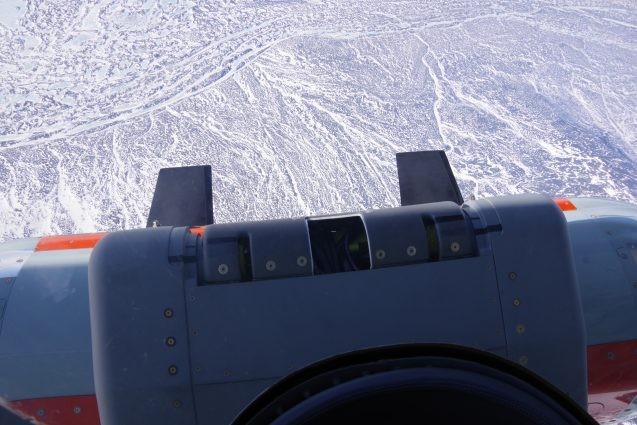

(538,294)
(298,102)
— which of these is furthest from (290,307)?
(298,102)

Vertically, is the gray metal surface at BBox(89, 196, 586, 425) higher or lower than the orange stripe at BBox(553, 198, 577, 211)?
lower

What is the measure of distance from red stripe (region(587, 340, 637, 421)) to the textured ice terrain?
251 cm

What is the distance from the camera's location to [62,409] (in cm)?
245

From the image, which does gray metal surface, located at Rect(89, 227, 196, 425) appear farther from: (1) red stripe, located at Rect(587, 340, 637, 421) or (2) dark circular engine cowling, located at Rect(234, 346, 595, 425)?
(1) red stripe, located at Rect(587, 340, 637, 421)

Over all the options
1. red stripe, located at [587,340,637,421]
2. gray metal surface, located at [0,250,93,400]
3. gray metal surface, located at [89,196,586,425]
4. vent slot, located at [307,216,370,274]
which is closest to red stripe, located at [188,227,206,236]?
gray metal surface, located at [89,196,586,425]

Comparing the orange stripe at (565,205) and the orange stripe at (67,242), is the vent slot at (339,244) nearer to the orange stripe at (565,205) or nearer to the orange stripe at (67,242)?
the orange stripe at (67,242)

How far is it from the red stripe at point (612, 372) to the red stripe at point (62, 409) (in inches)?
67.4

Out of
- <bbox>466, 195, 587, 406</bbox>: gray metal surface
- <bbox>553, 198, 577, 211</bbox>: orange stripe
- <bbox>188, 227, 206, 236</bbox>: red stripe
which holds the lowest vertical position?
<bbox>466, 195, 587, 406</bbox>: gray metal surface

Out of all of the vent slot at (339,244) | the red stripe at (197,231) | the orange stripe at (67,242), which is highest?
the orange stripe at (67,242)

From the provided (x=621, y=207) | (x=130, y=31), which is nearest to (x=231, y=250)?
(x=621, y=207)

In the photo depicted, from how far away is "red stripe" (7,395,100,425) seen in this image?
2443mm

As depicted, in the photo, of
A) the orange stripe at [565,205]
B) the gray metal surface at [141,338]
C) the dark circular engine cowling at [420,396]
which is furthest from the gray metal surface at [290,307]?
the orange stripe at [565,205]

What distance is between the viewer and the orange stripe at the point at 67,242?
9.07 ft

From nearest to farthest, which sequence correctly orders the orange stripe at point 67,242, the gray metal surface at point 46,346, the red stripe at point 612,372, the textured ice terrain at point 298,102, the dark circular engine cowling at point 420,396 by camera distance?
the dark circular engine cowling at point 420,396
the gray metal surface at point 46,346
the red stripe at point 612,372
the orange stripe at point 67,242
the textured ice terrain at point 298,102
